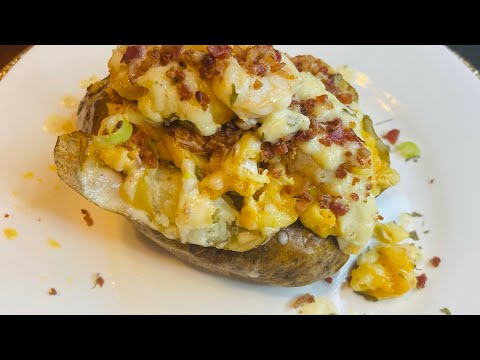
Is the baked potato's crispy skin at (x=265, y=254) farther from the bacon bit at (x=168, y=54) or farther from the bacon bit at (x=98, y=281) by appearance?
the bacon bit at (x=168, y=54)

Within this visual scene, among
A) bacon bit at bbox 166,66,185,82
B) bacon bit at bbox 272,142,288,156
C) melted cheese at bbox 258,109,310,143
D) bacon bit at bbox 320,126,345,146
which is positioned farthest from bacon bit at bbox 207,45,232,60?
bacon bit at bbox 320,126,345,146

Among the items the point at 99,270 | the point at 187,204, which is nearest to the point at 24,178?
the point at 99,270

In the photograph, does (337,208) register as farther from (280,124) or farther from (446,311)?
(446,311)

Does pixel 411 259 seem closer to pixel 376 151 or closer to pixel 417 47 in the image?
pixel 376 151

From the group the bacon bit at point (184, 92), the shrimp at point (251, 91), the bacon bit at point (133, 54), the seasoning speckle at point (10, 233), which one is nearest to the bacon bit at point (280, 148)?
the shrimp at point (251, 91)

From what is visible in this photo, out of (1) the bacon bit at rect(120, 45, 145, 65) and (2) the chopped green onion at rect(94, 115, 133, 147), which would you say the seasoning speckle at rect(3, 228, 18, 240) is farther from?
(1) the bacon bit at rect(120, 45, 145, 65)
